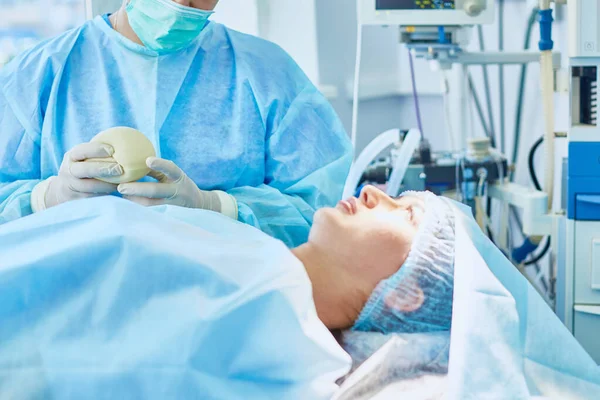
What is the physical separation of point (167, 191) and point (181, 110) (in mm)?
284

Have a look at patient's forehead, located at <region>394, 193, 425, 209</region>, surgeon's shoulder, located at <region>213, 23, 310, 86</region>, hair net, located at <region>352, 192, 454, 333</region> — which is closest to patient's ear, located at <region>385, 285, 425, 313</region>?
hair net, located at <region>352, 192, 454, 333</region>

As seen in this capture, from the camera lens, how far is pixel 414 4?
2.35 metres

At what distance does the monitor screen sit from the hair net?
1.39m

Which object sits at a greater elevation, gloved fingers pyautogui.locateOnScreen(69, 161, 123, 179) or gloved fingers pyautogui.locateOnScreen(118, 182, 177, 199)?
gloved fingers pyautogui.locateOnScreen(69, 161, 123, 179)

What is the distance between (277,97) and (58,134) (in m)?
Answer: 0.45

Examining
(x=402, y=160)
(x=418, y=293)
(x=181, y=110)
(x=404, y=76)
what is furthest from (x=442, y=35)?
(x=418, y=293)

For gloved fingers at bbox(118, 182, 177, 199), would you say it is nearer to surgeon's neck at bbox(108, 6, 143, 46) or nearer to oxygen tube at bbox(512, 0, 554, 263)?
surgeon's neck at bbox(108, 6, 143, 46)

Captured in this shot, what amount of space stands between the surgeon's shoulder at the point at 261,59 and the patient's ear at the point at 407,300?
614 millimetres

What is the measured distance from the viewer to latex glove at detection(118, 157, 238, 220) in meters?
1.25

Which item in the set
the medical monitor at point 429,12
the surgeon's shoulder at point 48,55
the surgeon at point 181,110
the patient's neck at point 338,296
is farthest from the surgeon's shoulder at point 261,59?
the medical monitor at point 429,12

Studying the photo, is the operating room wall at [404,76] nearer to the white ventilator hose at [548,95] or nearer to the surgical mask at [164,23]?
the white ventilator hose at [548,95]

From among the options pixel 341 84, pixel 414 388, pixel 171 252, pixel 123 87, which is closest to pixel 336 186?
pixel 123 87

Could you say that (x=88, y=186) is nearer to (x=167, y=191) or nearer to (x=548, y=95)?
(x=167, y=191)

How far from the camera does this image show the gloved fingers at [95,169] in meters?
1.21
